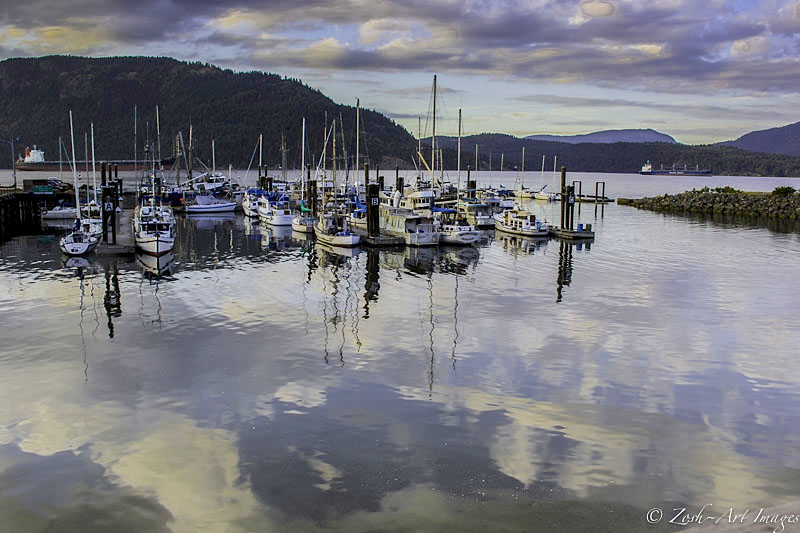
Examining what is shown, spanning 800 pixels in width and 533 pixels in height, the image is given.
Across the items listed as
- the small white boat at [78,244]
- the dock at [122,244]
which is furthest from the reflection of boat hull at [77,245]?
the dock at [122,244]

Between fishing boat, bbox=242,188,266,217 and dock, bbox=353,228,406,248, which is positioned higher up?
fishing boat, bbox=242,188,266,217

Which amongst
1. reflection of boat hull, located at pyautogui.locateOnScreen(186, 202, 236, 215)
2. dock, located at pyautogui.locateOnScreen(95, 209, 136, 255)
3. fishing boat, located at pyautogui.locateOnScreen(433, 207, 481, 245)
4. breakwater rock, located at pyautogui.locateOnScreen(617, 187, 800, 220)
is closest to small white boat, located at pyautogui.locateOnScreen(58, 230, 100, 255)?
dock, located at pyautogui.locateOnScreen(95, 209, 136, 255)

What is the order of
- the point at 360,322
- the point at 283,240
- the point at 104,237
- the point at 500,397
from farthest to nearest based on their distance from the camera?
1. the point at 283,240
2. the point at 104,237
3. the point at 360,322
4. the point at 500,397

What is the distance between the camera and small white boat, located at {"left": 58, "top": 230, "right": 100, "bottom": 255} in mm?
48312

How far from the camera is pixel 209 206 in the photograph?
302 ft

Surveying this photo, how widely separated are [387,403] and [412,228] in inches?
1516

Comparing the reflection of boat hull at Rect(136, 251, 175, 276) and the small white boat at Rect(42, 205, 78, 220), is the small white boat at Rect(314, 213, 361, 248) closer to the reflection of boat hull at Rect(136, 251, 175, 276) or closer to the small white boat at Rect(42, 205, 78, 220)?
the reflection of boat hull at Rect(136, 251, 175, 276)

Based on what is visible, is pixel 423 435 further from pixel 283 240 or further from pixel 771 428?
pixel 283 240

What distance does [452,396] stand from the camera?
20.6 meters

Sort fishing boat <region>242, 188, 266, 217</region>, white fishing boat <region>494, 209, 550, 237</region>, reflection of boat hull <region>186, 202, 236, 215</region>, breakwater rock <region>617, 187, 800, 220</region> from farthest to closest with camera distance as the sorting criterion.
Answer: breakwater rock <region>617, 187, 800, 220</region> < reflection of boat hull <region>186, 202, 236, 215</region> < fishing boat <region>242, 188, 266, 217</region> < white fishing boat <region>494, 209, 550, 237</region>

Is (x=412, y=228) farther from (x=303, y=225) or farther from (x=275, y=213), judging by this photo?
(x=275, y=213)

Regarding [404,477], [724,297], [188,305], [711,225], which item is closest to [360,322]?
[188,305]

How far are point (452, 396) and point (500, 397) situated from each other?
1403 millimetres

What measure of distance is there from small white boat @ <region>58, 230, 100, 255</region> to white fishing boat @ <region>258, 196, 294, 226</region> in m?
26.7
